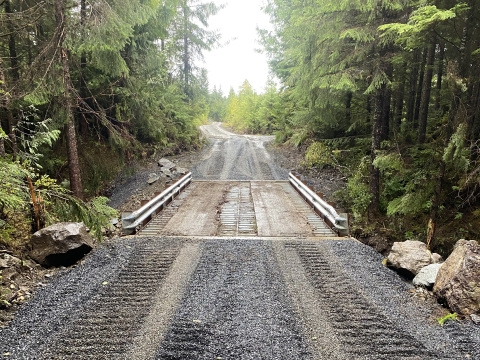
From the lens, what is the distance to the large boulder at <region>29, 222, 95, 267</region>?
19.1 feet

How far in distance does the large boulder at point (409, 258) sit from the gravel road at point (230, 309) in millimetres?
246

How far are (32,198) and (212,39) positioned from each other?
2540 centimetres

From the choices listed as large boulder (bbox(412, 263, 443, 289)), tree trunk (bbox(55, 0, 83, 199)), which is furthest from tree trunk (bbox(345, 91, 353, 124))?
tree trunk (bbox(55, 0, 83, 199))

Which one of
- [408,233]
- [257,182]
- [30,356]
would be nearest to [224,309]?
[30,356]

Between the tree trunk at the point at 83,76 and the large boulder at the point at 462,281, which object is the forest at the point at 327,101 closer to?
the tree trunk at the point at 83,76

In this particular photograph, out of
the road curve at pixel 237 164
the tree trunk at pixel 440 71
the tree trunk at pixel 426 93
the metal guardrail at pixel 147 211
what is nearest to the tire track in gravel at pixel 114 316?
the metal guardrail at pixel 147 211

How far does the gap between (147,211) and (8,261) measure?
3644 mm

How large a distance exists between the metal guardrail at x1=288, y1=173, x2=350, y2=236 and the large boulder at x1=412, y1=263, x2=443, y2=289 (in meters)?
2.36

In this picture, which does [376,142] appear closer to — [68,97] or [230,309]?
[230,309]

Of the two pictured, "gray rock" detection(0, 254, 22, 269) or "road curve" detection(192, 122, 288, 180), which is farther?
"road curve" detection(192, 122, 288, 180)

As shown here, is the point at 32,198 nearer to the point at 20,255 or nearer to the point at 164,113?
the point at 20,255

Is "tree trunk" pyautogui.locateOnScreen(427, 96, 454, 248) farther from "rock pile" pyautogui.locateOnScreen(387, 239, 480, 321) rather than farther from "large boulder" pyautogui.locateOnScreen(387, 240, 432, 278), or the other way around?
"rock pile" pyautogui.locateOnScreen(387, 239, 480, 321)

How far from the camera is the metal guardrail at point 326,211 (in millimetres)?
7832

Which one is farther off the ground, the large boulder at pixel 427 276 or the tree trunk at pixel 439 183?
the tree trunk at pixel 439 183
